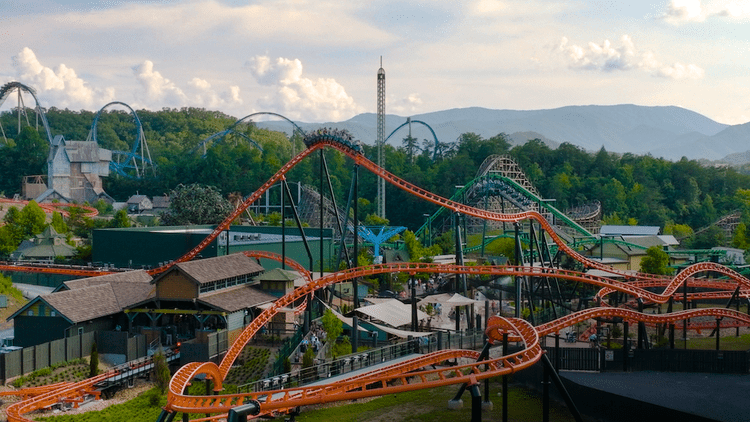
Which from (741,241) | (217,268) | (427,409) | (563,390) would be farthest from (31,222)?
(741,241)

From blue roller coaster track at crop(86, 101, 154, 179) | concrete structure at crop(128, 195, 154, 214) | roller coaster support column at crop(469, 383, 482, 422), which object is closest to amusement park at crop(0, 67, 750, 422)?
roller coaster support column at crop(469, 383, 482, 422)

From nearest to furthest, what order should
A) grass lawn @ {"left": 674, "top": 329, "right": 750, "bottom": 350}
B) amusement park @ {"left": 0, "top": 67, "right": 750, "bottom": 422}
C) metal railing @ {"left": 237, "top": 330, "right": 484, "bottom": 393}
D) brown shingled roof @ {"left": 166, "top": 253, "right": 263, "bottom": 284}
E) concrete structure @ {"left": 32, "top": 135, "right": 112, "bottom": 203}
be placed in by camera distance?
amusement park @ {"left": 0, "top": 67, "right": 750, "bottom": 422}, metal railing @ {"left": 237, "top": 330, "right": 484, "bottom": 393}, grass lawn @ {"left": 674, "top": 329, "right": 750, "bottom": 350}, brown shingled roof @ {"left": 166, "top": 253, "right": 263, "bottom": 284}, concrete structure @ {"left": 32, "top": 135, "right": 112, "bottom": 203}

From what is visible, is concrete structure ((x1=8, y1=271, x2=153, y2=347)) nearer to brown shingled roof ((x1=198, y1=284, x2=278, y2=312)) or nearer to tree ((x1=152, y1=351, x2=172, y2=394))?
brown shingled roof ((x1=198, y1=284, x2=278, y2=312))

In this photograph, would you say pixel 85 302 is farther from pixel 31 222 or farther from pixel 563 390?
pixel 31 222

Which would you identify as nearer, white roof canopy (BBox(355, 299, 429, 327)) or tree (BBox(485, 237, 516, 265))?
white roof canopy (BBox(355, 299, 429, 327))

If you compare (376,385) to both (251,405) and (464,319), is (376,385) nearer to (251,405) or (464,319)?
(251,405)

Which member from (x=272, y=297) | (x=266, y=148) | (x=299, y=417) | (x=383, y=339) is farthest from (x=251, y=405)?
(x=266, y=148)
